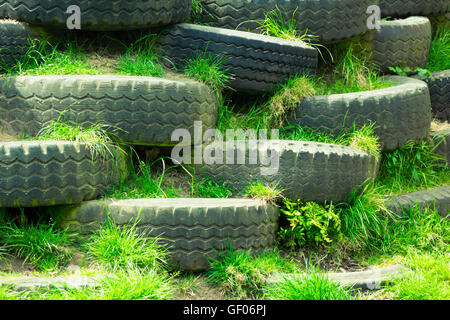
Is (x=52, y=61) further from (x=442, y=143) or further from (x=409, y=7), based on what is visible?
(x=409, y=7)

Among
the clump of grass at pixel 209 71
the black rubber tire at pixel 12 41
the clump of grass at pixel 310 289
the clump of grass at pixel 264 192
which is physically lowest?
the clump of grass at pixel 310 289

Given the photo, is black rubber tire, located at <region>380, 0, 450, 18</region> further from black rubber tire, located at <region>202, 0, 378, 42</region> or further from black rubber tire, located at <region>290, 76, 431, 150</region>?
black rubber tire, located at <region>290, 76, 431, 150</region>

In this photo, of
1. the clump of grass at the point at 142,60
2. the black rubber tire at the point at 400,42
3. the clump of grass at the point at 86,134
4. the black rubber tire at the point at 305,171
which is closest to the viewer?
the clump of grass at the point at 86,134

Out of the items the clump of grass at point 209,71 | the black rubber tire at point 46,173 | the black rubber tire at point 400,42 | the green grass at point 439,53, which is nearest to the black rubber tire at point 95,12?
the clump of grass at point 209,71

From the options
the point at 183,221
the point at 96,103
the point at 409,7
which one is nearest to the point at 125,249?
the point at 183,221

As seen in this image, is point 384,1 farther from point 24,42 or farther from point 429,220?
point 24,42

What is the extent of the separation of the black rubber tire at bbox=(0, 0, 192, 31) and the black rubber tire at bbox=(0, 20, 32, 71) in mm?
64

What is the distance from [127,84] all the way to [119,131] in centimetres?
30

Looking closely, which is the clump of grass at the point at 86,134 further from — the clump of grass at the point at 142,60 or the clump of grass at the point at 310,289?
the clump of grass at the point at 310,289

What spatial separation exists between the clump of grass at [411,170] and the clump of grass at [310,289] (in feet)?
4.60

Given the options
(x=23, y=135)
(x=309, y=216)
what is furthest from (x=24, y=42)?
(x=309, y=216)

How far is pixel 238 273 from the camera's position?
3398 millimetres

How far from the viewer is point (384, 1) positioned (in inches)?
204

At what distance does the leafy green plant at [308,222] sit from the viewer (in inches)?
148
